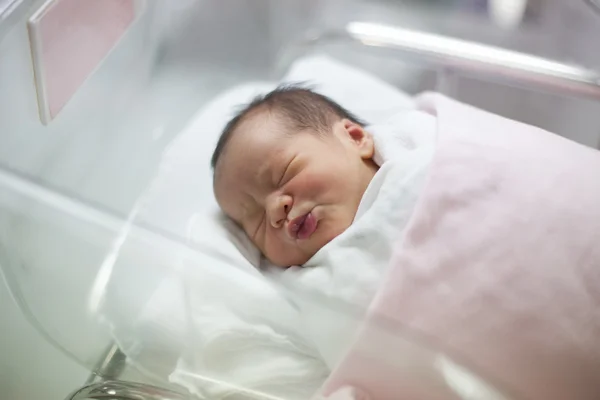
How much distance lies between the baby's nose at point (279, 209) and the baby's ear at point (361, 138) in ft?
0.33

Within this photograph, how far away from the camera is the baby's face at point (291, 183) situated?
29.1 inches

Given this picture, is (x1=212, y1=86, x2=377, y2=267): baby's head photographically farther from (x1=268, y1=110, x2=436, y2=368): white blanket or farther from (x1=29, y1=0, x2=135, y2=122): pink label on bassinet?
(x1=29, y1=0, x2=135, y2=122): pink label on bassinet

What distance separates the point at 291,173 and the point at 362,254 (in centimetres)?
12

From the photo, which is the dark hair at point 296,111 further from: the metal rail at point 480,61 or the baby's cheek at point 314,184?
the metal rail at point 480,61

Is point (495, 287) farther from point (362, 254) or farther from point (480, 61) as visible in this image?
point (480, 61)

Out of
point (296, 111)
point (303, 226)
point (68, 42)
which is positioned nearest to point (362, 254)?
point (303, 226)

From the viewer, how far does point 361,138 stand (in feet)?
2.65

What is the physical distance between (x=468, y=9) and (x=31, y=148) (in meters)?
0.64

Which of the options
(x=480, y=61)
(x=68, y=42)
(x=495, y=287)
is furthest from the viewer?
(x=480, y=61)

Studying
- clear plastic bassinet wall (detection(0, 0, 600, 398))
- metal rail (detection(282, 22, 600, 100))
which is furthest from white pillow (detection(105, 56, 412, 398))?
metal rail (detection(282, 22, 600, 100))

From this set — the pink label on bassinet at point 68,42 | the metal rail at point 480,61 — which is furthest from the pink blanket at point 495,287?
the pink label on bassinet at point 68,42

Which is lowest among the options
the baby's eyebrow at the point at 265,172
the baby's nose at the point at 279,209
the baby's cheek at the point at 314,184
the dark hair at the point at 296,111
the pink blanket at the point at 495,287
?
the pink blanket at the point at 495,287

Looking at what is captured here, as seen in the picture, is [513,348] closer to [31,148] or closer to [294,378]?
[294,378]

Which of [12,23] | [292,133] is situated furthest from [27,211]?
[292,133]
